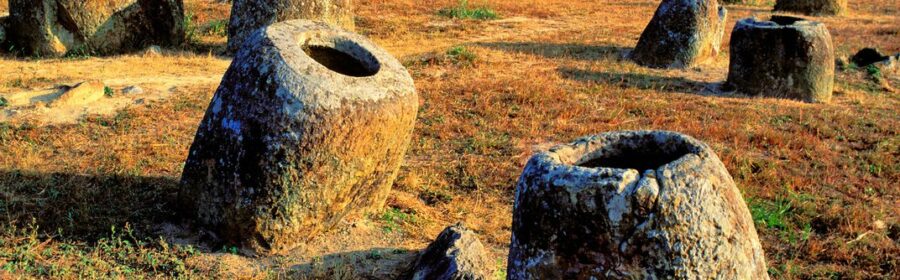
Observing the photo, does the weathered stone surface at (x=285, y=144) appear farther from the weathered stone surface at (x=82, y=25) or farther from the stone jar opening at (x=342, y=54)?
the weathered stone surface at (x=82, y=25)

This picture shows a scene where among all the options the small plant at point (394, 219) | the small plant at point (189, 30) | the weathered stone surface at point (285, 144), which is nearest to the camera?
the weathered stone surface at point (285, 144)

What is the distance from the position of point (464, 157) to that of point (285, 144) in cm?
321

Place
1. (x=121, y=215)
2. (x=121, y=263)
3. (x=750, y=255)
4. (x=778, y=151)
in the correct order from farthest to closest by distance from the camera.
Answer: (x=778, y=151), (x=121, y=215), (x=121, y=263), (x=750, y=255)

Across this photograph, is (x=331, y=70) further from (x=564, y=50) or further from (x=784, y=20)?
(x=564, y=50)

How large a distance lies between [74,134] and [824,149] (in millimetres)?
8079

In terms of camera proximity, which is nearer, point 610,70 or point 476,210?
point 476,210

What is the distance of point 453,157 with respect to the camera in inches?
328

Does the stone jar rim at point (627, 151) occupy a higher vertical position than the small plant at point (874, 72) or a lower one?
higher

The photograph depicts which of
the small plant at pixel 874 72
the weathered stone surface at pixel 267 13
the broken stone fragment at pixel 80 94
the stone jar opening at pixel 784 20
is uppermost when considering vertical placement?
the stone jar opening at pixel 784 20

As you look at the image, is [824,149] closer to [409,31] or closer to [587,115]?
[587,115]

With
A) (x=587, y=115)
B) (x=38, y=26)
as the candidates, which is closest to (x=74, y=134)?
(x=38, y=26)

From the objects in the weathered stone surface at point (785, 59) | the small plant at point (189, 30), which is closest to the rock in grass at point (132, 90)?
the small plant at point (189, 30)

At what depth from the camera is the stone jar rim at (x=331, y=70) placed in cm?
542

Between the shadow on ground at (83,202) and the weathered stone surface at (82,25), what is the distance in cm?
636
